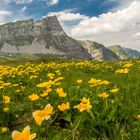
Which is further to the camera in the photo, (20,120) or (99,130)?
(20,120)

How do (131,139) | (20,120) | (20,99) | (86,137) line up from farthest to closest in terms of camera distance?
(20,99), (20,120), (86,137), (131,139)

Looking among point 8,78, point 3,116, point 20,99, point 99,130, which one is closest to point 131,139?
point 99,130

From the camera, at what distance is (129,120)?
4793 millimetres

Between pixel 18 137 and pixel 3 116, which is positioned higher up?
pixel 18 137

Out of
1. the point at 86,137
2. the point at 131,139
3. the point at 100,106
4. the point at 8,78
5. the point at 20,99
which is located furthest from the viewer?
the point at 8,78

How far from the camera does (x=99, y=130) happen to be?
4562mm

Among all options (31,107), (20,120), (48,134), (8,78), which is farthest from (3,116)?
(8,78)

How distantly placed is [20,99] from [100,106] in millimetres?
4521

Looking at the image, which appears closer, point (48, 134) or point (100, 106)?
point (48, 134)

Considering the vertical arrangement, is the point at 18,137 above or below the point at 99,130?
above

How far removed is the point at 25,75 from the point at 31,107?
25.8 ft

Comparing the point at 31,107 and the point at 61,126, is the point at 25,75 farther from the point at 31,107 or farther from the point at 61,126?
the point at 61,126

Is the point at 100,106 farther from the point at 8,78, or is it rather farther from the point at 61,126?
the point at 8,78

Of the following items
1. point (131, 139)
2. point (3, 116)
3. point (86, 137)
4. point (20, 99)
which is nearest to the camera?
point (131, 139)
